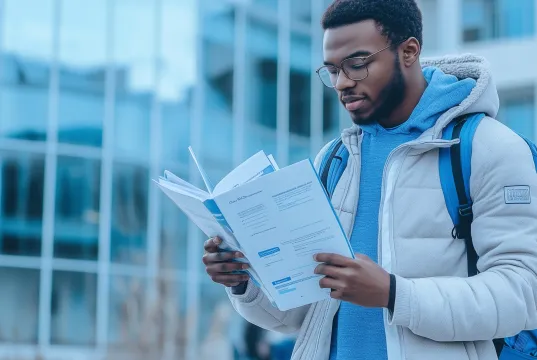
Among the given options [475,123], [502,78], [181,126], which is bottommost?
[475,123]

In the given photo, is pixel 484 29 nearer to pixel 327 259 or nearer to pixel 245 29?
pixel 245 29

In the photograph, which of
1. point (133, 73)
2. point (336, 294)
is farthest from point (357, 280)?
point (133, 73)

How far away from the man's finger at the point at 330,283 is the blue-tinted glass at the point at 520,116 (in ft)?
65.8

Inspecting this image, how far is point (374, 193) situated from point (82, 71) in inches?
612

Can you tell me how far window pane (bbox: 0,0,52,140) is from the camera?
1762cm

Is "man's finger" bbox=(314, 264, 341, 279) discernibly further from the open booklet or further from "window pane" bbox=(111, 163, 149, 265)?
"window pane" bbox=(111, 163, 149, 265)

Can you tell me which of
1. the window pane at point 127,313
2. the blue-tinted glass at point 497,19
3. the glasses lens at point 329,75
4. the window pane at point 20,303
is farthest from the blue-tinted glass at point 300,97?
the glasses lens at point 329,75

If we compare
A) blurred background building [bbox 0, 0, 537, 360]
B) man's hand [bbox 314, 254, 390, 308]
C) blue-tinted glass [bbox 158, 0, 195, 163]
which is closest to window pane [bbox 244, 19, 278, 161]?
blurred background building [bbox 0, 0, 537, 360]

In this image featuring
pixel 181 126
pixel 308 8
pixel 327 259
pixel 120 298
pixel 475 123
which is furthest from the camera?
pixel 308 8

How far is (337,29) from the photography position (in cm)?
331

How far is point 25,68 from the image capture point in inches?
703

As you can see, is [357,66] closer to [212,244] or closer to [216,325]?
[212,244]

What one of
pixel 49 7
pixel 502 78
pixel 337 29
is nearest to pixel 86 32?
pixel 49 7

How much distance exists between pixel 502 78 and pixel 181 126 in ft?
23.5
